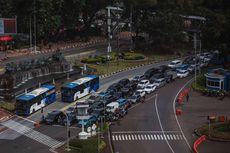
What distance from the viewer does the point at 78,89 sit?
88312 mm

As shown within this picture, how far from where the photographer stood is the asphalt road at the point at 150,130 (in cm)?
6431

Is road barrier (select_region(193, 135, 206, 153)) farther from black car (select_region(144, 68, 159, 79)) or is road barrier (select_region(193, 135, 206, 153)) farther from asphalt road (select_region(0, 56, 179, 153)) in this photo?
black car (select_region(144, 68, 159, 79))

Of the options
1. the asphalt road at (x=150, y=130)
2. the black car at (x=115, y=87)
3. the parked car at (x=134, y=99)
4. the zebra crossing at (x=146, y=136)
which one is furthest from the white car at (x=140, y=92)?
the zebra crossing at (x=146, y=136)

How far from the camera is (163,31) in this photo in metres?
128

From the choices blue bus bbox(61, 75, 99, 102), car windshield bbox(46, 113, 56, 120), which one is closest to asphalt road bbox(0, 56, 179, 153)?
car windshield bbox(46, 113, 56, 120)

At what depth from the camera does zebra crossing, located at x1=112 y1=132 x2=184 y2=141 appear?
6781 cm

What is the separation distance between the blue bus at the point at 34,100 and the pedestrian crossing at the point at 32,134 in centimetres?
299

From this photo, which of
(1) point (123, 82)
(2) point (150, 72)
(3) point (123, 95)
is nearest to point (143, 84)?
(1) point (123, 82)

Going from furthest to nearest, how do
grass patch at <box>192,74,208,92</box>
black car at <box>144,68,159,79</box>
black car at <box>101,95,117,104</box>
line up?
black car at <box>144,68,159,79</box> < grass patch at <box>192,74,208,92</box> < black car at <box>101,95,117,104</box>

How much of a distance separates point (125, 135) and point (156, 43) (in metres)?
65.8

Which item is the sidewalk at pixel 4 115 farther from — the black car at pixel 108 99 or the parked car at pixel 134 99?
the parked car at pixel 134 99

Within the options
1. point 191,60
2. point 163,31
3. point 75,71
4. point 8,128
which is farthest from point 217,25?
point 8,128

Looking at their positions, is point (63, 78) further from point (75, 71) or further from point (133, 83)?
point (133, 83)

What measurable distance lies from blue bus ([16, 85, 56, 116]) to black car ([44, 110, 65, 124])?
5.17 metres
